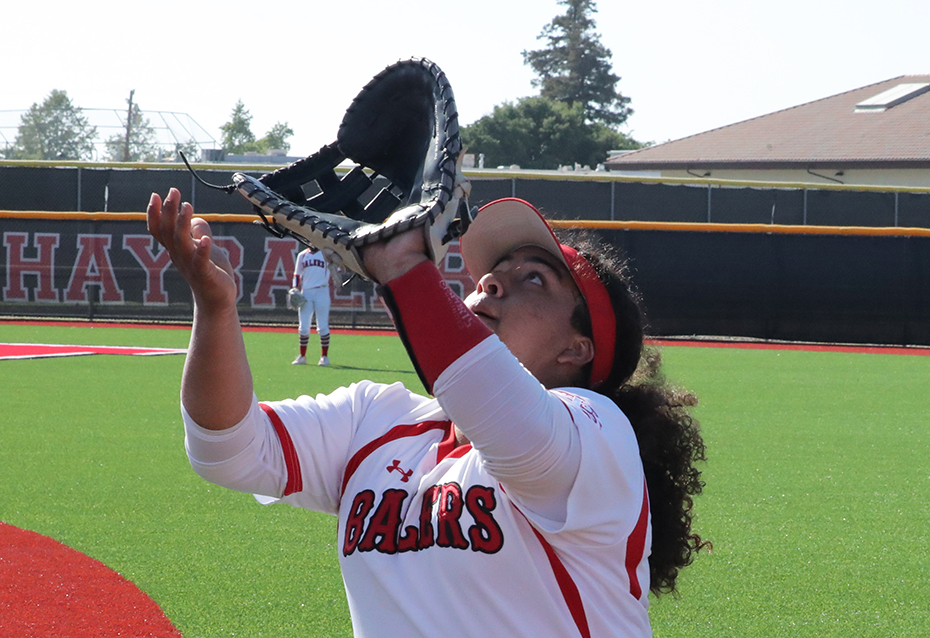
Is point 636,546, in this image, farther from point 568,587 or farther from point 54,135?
point 54,135

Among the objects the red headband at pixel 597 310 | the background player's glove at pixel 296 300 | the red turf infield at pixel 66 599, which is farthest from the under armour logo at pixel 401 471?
the background player's glove at pixel 296 300

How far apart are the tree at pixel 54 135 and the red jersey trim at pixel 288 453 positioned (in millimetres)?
29643

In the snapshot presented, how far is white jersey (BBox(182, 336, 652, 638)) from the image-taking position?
1440 millimetres

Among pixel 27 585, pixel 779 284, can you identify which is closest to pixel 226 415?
pixel 27 585

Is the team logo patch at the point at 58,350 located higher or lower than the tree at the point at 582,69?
lower

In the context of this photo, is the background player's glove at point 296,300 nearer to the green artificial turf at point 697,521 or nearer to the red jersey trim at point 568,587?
the green artificial turf at point 697,521

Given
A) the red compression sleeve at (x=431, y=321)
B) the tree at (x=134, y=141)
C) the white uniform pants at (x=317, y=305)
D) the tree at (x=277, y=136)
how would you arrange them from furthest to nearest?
the tree at (x=277, y=136)
the tree at (x=134, y=141)
the white uniform pants at (x=317, y=305)
the red compression sleeve at (x=431, y=321)

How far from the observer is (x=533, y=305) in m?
2.00

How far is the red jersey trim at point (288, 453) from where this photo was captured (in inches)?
82.1

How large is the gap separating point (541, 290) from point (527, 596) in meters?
0.61

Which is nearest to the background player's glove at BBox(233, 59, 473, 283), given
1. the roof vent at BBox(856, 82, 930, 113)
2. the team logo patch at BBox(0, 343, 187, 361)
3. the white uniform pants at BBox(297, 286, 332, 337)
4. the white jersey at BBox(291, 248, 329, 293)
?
the white uniform pants at BBox(297, 286, 332, 337)

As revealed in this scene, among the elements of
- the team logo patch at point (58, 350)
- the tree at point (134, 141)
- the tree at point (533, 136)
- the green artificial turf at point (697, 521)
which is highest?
the tree at point (533, 136)

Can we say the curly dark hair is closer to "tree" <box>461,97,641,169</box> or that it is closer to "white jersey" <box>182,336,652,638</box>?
"white jersey" <box>182,336,652,638</box>

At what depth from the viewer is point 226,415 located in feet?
6.20
